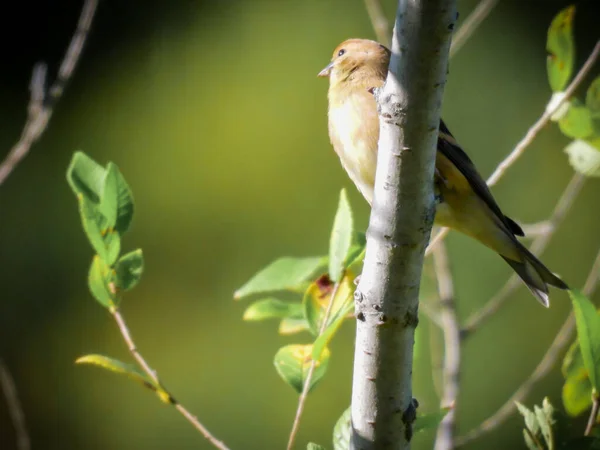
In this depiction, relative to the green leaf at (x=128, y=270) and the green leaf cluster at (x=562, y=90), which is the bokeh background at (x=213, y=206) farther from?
the green leaf at (x=128, y=270)

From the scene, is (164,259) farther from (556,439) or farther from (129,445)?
(556,439)

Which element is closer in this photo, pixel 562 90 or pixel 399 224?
pixel 399 224

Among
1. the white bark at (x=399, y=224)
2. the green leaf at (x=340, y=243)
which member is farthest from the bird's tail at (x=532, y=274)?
the white bark at (x=399, y=224)

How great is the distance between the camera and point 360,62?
7.95 ft

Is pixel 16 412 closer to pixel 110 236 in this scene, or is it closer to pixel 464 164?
pixel 110 236

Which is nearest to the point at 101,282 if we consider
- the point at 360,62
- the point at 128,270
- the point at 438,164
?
the point at 128,270

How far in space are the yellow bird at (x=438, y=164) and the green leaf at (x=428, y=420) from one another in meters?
0.68

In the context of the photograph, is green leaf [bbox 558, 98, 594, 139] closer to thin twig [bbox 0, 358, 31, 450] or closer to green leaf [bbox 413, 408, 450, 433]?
green leaf [bbox 413, 408, 450, 433]

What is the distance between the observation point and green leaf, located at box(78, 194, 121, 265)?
1.61 meters

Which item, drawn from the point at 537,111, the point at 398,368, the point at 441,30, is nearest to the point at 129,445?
the point at 537,111

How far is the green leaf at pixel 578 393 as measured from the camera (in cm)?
158

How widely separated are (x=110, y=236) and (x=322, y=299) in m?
0.40

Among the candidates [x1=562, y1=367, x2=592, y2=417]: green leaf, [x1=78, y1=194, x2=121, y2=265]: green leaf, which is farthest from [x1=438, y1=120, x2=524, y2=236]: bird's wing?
[x1=78, y1=194, x2=121, y2=265]: green leaf

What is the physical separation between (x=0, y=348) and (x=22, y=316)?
18cm
